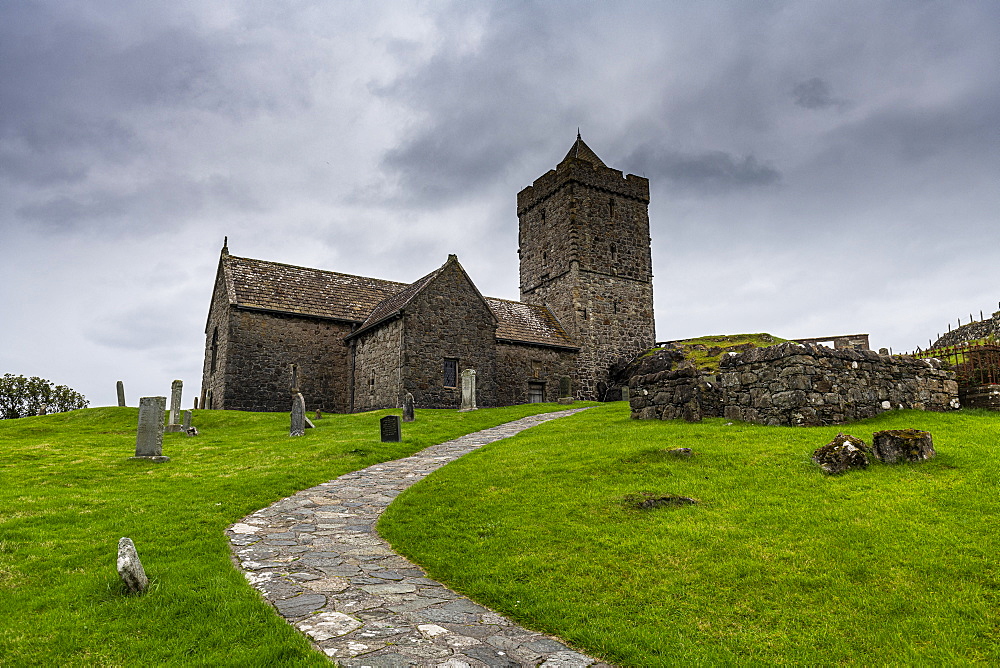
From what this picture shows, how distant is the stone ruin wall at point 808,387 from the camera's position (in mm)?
13609

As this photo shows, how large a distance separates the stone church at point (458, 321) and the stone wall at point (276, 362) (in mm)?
A: 56

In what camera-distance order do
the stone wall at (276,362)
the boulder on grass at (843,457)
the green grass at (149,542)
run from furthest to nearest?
1. the stone wall at (276,362)
2. the boulder on grass at (843,457)
3. the green grass at (149,542)

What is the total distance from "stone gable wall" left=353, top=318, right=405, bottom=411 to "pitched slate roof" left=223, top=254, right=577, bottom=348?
0.84 meters

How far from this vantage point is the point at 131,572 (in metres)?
6.17

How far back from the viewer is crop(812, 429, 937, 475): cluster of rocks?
29.8 feet

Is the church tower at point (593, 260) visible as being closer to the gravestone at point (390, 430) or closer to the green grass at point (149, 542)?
the gravestone at point (390, 430)

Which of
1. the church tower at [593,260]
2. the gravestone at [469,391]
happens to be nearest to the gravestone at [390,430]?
the gravestone at [469,391]

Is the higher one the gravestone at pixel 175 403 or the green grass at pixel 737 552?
the gravestone at pixel 175 403

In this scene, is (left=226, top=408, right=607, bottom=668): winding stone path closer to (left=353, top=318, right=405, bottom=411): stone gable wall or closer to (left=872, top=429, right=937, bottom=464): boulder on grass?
(left=872, top=429, right=937, bottom=464): boulder on grass

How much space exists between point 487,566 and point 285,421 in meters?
20.2

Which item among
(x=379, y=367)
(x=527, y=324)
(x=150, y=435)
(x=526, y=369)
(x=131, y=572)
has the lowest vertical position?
(x=131, y=572)

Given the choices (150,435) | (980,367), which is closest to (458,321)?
(150,435)

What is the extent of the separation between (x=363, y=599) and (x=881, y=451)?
25.4 ft

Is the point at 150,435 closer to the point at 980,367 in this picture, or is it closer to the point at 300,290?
the point at 300,290
